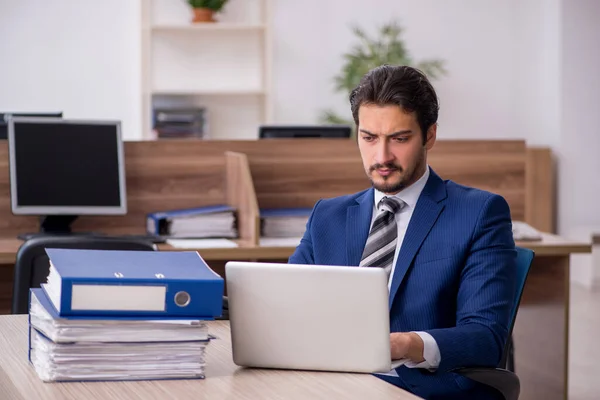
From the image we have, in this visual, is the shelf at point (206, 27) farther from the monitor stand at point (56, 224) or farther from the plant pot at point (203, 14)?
the monitor stand at point (56, 224)

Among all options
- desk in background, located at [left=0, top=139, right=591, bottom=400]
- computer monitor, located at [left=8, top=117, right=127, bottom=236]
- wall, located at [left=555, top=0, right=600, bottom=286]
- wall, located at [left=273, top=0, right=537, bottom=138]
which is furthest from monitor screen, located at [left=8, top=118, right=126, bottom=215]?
wall, located at [left=555, top=0, right=600, bottom=286]

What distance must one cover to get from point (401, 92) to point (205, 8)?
5.12m

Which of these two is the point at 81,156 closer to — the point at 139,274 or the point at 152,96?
the point at 139,274

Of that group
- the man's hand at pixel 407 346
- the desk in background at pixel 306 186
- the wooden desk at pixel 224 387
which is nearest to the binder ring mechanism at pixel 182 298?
the wooden desk at pixel 224 387

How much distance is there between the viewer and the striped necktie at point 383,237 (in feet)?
A: 6.86

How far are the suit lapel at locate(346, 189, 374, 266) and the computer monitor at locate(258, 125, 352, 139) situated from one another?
2169mm

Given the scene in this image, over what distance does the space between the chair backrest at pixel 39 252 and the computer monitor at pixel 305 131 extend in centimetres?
170

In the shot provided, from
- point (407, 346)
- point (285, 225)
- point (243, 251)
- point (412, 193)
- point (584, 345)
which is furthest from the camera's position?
point (584, 345)

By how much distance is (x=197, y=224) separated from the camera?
3654mm

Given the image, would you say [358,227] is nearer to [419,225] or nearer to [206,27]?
[419,225]

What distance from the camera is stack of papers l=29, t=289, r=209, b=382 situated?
5.14 feet

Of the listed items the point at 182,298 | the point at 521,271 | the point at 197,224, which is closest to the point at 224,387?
the point at 182,298

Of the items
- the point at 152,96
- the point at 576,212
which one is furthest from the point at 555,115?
the point at 152,96

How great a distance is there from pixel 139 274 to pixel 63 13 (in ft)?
19.4
